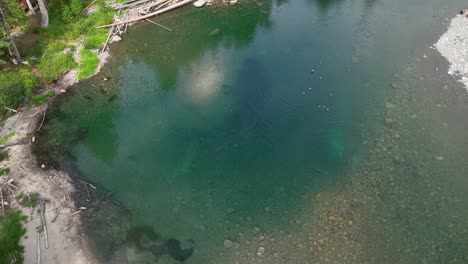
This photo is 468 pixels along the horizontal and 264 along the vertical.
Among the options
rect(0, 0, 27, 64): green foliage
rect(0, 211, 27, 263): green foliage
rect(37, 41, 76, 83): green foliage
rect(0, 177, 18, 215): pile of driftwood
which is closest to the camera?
rect(0, 211, 27, 263): green foliage

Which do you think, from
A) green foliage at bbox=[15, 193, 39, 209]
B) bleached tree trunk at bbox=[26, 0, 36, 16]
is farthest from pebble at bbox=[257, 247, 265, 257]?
bleached tree trunk at bbox=[26, 0, 36, 16]

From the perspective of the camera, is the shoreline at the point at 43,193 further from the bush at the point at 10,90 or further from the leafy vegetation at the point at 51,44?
the leafy vegetation at the point at 51,44

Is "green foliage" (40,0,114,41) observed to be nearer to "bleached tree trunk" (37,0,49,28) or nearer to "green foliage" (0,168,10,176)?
"bleached tree trunk" (37,0,49,28)

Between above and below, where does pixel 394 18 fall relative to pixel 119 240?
above

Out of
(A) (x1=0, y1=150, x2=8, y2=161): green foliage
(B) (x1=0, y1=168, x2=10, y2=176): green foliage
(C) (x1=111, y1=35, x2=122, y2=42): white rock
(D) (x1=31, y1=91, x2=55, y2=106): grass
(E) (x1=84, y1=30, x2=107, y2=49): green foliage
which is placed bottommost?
(B) (x1=0, y1=168, x2=10, y2=176): green foliage

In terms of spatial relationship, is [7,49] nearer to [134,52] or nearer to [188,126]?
[134,52]

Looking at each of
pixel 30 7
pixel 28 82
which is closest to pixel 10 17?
pixel 28 82

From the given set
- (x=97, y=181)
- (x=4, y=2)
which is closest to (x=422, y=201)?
(x=97, y=181)
